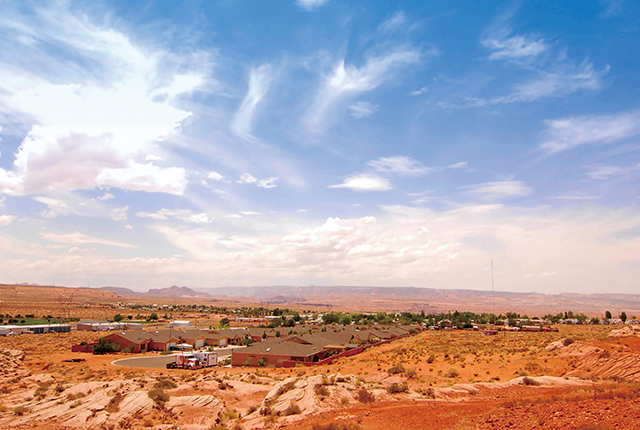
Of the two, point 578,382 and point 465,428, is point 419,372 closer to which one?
point 578,382

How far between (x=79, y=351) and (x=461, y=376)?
6138cm

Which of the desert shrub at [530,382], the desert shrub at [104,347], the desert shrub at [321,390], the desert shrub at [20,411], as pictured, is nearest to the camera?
the desert shrub at [321,390]

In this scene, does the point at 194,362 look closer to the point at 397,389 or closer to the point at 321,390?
the point at 321,390

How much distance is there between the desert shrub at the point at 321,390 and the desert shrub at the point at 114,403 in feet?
38.2

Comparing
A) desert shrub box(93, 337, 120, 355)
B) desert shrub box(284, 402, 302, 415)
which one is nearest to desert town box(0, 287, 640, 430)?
desert shrub box(284, 402, 302, 415)

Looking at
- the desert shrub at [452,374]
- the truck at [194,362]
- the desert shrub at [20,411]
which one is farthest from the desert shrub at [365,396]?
the truck at [194,362]

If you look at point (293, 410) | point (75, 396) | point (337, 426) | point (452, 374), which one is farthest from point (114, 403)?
point (452, 374)

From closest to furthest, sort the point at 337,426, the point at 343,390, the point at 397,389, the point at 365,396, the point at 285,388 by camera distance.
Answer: the point at 337,426, the point at 365,396, the point at 343,390, the point at 397,389, the point at 285,388

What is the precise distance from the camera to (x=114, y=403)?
83.9 feet

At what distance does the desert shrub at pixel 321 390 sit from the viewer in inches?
979

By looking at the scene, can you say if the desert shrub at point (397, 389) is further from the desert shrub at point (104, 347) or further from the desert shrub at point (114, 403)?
the desert shrub at point (104, 347)

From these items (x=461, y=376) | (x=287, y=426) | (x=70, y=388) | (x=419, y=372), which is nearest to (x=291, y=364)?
(x=419, y=372)

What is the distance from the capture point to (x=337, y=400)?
80.2ft

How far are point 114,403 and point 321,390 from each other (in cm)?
1263
